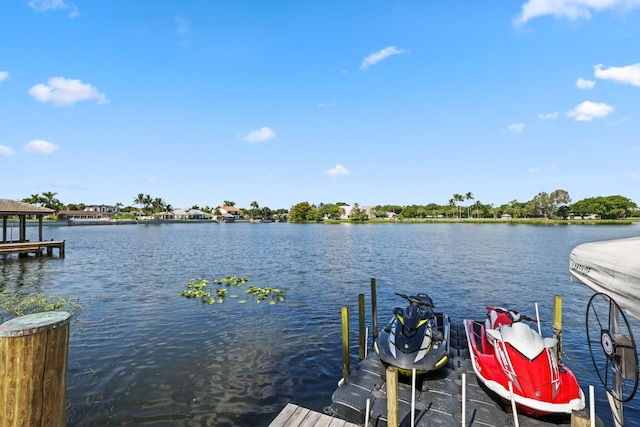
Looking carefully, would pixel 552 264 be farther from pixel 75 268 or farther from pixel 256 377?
pixel 75 268

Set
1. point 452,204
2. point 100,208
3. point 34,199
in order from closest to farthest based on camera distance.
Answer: point 34,199 < point 100,208 < point 452,204

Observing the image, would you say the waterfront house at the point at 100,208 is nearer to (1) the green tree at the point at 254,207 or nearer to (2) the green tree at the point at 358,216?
(1) the green tree at the point at 254,207

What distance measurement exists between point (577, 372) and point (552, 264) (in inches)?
979

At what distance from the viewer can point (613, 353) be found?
→ 5281 mm

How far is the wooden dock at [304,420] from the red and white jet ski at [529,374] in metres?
3.34

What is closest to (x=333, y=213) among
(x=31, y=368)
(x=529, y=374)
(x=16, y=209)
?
(x=16, y=209)

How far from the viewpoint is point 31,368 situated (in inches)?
107

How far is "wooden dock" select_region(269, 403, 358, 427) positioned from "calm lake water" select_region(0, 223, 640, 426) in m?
1.65

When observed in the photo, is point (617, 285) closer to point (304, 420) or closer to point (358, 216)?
point (304, 420)

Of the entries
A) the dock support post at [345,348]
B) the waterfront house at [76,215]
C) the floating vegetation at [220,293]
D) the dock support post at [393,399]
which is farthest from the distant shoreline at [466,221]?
the dock support post at [393,399]

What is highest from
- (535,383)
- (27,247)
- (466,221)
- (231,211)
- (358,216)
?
(231,211)

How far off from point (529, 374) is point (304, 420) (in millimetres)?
4427

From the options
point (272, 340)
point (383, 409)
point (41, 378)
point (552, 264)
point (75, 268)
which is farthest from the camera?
point (552, 264)

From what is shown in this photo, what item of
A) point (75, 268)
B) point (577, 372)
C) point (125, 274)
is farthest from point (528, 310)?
point (75, 268)
